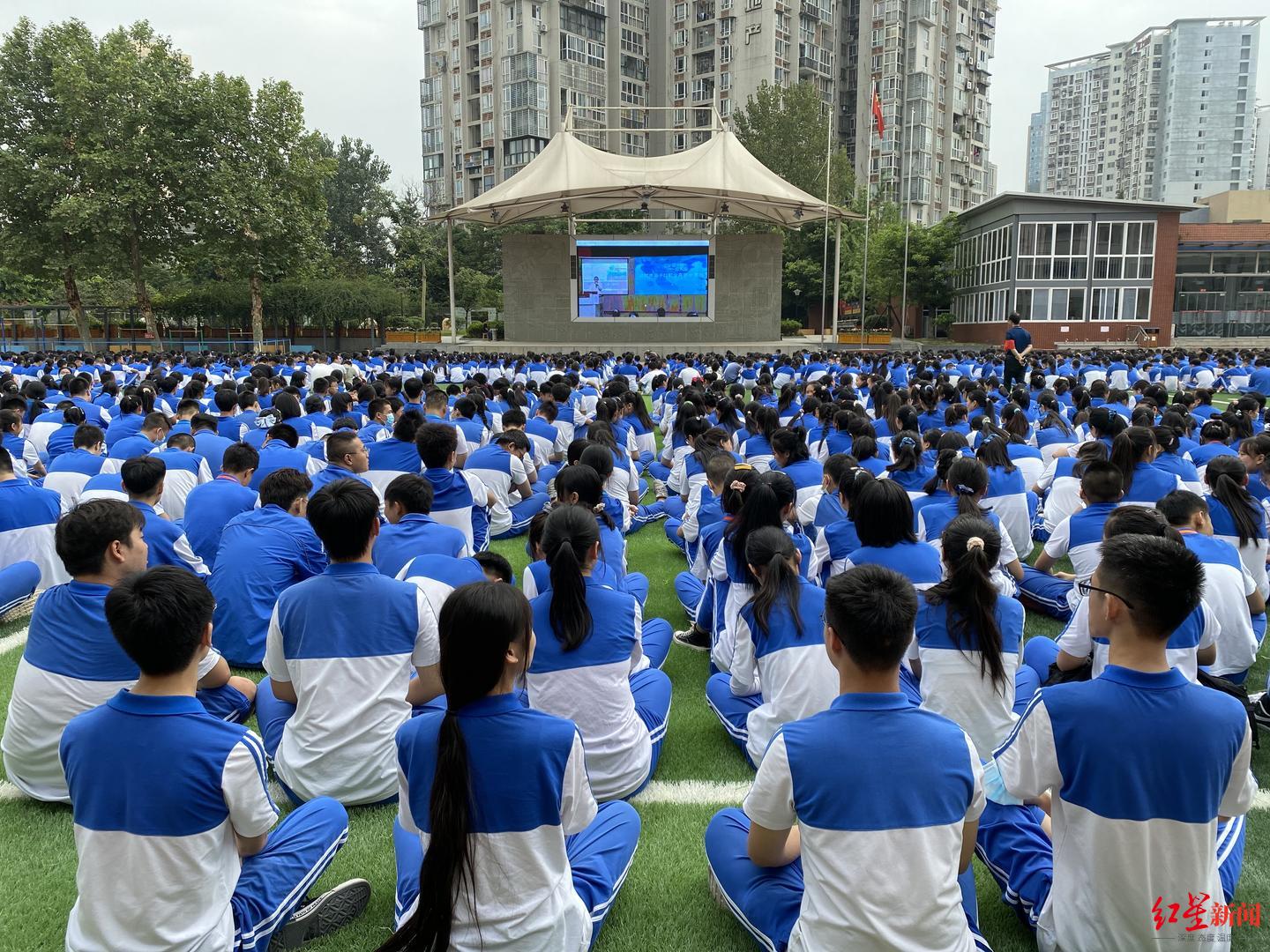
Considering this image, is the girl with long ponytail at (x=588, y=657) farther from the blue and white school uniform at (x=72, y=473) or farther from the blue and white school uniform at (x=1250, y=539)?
the blue and white school uniform at (x=72, y=473)

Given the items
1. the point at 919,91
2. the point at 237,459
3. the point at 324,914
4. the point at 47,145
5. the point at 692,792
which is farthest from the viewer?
the point at 919,91

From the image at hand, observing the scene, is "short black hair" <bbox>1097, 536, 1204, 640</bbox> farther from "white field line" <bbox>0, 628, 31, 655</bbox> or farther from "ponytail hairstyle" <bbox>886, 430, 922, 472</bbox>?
"white field line" <bbox>0, 628, 31, 655</bbox>

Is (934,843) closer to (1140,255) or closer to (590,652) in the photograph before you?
(590,652)

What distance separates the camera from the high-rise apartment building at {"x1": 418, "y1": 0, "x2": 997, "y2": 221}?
52125 millimetres

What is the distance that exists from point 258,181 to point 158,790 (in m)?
29.0

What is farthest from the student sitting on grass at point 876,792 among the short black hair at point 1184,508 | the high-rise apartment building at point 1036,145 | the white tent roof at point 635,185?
the high-rise apartment building at point 1036,145

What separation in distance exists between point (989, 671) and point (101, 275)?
1529 inches

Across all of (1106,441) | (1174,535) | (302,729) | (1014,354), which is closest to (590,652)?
(302,729)

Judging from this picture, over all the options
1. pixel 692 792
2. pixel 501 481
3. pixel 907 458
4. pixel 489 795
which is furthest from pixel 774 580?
pixel 501 481

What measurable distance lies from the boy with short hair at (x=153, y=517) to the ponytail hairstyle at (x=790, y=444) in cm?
329

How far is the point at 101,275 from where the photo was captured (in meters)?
33.4

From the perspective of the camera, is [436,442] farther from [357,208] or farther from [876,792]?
[357,208]

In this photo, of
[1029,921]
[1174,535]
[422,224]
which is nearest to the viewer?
[1029,921]

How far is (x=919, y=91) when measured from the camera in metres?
56.0
